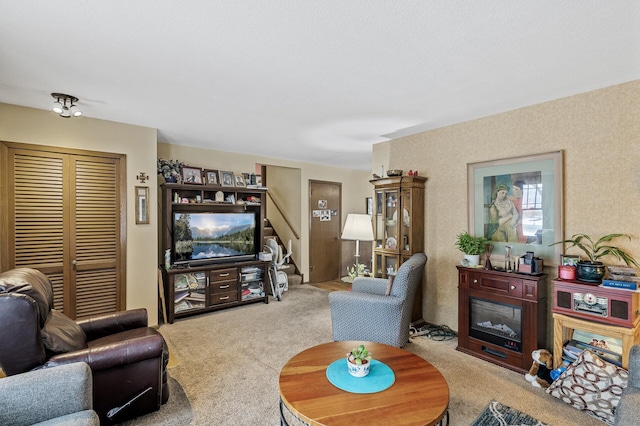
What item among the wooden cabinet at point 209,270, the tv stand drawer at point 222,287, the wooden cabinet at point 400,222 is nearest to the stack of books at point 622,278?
the wooden cabinet at point 400,222

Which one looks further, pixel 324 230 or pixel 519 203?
pixel 324 230

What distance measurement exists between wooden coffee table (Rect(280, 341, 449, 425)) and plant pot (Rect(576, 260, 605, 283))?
1.55m

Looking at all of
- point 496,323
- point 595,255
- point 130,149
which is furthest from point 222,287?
point 595,255

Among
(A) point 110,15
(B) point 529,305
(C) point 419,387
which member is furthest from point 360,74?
(B) point 529,305

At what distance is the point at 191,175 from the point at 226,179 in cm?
55

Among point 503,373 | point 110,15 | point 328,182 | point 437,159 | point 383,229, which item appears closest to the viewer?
point 110,15

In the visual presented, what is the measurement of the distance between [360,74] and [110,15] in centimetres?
159

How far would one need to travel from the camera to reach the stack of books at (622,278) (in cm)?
220

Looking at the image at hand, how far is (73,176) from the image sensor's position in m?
3.32

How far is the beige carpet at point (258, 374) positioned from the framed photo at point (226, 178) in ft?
6.49

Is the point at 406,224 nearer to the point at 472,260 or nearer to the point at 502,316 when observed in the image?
the point at 472,260

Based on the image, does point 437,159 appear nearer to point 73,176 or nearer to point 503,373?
point 503,373

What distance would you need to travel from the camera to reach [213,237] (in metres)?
4.56

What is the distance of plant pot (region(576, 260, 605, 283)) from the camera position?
7.73 ft
